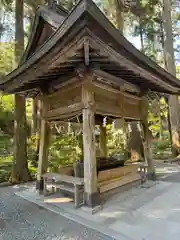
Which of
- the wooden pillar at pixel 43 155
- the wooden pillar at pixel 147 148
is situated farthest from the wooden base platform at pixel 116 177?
the wooden pillar at pixel 43 155

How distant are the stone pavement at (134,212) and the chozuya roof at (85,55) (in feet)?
7.70

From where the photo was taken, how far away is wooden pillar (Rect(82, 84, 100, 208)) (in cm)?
351

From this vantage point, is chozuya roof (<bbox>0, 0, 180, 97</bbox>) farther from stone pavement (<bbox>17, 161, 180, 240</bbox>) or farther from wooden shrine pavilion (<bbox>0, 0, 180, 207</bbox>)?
stone pavement (<bbox>17, 161, 180, 240</bbox>)

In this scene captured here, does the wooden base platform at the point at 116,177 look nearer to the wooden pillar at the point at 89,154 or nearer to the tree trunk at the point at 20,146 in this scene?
the wooden pillar at the point at 89,154

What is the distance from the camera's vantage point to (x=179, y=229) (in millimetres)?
2721

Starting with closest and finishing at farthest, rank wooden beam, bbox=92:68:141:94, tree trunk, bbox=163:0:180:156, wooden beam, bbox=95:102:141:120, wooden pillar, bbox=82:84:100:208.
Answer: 1. wooden pillar, bbox=82:84:100:208
2. wooden beam, bbox=92:68:141:94
3. wooden beam, bbox=95:102:141:120
4. tree trunk, bbox=163:0:180:156

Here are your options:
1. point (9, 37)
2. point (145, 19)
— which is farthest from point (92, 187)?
point (145, 19)

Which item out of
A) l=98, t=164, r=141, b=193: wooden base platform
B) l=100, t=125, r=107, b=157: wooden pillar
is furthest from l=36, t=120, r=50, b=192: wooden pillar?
l=100, t=125, r=107, b=157: wooden pillar

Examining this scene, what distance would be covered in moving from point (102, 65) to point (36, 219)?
283 centimetres

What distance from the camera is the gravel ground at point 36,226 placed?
8.82ft

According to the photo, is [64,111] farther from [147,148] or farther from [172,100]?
[172,100]

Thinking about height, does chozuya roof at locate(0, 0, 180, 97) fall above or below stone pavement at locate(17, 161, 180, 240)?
above

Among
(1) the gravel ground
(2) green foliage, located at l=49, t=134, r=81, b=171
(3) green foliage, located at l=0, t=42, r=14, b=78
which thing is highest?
(3) green foliage, located at l=0, t=42, r=14, b=78

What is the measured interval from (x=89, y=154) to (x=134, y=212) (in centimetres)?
119
